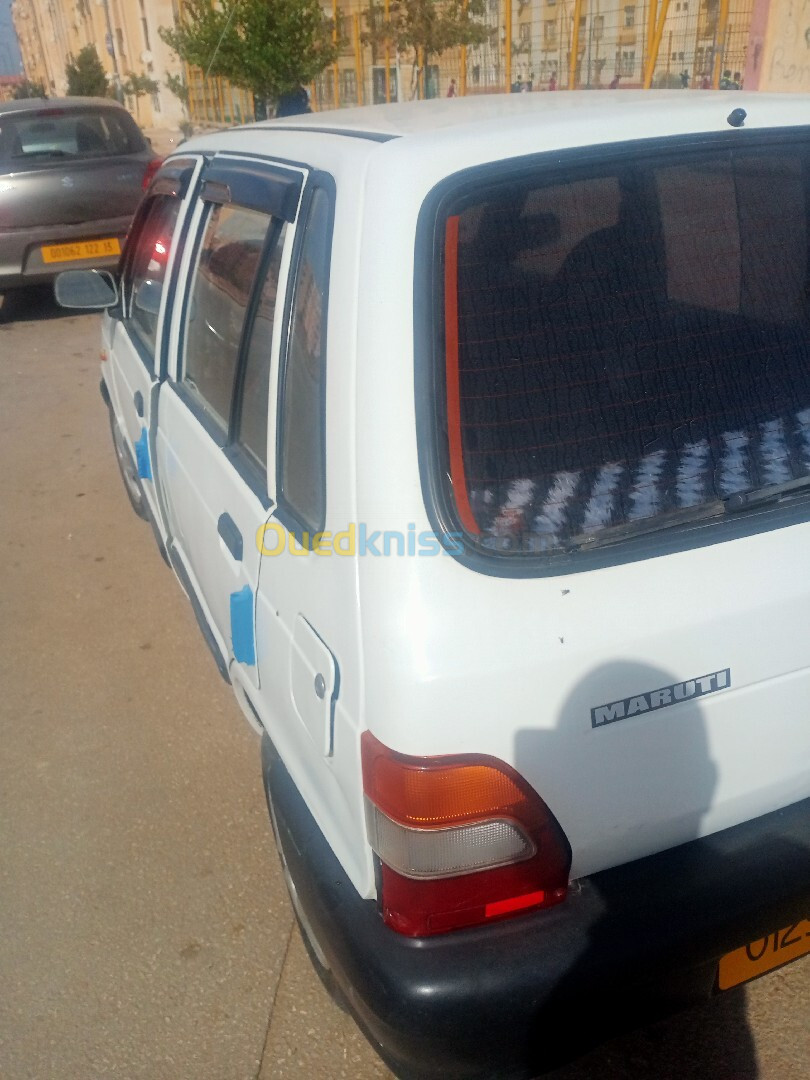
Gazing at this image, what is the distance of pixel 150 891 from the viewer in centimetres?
252

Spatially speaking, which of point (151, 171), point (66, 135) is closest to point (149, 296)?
point (151, 171)

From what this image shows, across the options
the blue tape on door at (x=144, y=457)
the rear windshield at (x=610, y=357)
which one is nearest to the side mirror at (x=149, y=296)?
the blue tape on door at (x=144, y=457)

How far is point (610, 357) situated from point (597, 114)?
1.54 ft

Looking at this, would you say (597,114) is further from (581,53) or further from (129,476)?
(581,53)

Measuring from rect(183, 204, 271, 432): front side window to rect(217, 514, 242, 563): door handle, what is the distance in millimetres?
283

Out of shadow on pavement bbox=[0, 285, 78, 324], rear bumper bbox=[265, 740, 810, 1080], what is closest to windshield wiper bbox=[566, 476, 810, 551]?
rear bumper bbox=[265, 740, 810, 1080]

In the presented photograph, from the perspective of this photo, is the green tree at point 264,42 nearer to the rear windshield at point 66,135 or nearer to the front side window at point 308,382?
the rear windshield at point 66,135

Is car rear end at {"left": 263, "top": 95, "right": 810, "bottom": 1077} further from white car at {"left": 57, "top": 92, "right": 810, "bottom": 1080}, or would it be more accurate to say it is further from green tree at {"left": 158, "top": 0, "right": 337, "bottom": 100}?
green tree at {"left": 158, "top": 0, "right": 337, "bottom": 100}

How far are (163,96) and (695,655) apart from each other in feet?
137

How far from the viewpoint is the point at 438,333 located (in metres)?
1.46

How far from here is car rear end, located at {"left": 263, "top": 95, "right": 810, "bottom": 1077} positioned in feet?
4.62

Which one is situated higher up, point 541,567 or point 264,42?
point 264,42

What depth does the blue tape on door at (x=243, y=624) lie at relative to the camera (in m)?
1.96

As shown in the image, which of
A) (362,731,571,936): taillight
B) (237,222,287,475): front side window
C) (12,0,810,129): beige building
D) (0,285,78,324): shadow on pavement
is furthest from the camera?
(0,285,78,324): shadow on pavement
